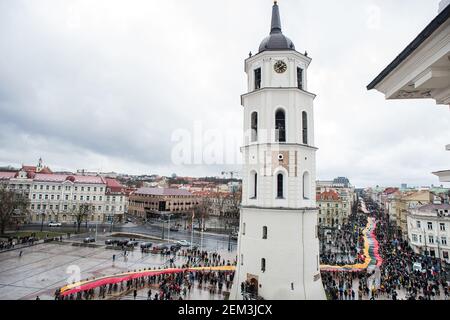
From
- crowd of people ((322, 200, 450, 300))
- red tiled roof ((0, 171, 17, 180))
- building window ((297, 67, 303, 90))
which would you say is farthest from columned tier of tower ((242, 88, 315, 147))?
red tiled roof ((0, 171, 17, 180))

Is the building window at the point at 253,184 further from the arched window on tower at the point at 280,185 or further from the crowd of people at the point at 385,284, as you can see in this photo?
the crowd of people at the point at 385,284

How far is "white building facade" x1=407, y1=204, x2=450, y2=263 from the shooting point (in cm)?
4406

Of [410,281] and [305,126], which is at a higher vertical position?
[305,126]

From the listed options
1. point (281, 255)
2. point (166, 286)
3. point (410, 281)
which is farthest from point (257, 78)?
point (410, 281)

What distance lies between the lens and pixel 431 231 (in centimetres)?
4572

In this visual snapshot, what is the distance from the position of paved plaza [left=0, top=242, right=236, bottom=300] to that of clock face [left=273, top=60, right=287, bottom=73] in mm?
17825

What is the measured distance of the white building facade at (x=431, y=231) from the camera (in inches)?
1735

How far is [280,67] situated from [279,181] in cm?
781

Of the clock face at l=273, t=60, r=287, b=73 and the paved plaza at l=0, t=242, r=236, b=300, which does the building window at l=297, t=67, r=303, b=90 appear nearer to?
the clock face at l=273, t=60, r=287, b=73

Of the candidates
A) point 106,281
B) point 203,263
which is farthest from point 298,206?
point 203,263

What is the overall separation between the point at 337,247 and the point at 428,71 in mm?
49950

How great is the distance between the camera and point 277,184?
719 inches

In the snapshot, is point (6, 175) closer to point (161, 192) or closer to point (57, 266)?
point (161, 192)

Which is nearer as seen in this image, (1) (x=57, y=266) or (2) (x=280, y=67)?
(2) (x=280, y=67)
